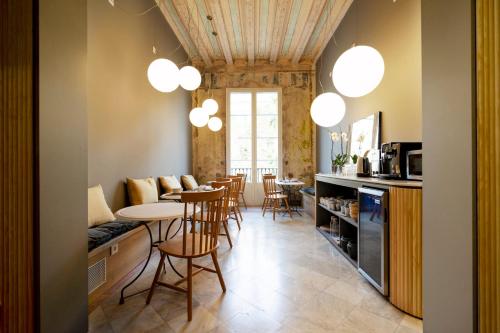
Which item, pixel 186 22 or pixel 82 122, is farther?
pixel 186 22

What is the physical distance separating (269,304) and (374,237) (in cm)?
108

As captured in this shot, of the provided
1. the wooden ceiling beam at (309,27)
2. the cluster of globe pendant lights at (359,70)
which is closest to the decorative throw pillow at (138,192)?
the cluster of globe pendant lights at (359,70)

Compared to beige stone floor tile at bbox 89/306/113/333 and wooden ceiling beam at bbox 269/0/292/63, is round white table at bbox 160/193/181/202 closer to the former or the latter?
beige stone floor tile at bbox 89/306/113/333

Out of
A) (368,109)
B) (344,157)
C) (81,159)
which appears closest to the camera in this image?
(81,159)

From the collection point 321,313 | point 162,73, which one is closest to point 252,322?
point 321,313

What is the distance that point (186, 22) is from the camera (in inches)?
173

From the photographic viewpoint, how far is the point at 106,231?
197 cm

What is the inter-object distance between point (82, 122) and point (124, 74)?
1903 millimetres

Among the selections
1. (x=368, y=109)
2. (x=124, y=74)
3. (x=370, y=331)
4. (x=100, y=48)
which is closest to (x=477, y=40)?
(x=370, y=331)

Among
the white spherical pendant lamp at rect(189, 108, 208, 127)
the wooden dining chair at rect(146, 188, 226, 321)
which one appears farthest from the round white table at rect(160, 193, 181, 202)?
the white spherical pendant lamp at rect(189, 108, 208, 127)

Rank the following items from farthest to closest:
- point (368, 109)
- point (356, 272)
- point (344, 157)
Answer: point (344, 157) → point (368, 109) → point (356, 272)

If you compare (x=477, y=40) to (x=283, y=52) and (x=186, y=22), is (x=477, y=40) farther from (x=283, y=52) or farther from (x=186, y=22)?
(x=283, y=52)

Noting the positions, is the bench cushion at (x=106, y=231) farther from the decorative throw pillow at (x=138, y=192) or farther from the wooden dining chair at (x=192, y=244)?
the decorative throw pillow at (x=138, y=192)

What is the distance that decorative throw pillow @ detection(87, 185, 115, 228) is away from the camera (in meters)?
2.14
